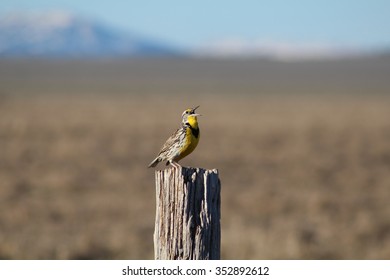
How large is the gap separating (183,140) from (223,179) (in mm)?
15029

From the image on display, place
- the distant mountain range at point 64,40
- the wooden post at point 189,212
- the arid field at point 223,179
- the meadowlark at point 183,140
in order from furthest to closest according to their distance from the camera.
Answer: the distant mountain range at point 64,40
the arid field at point 223,179
the meadowlark at point 183,140
the wooden post at point 189,212

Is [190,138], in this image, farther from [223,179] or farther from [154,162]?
→ [223,179]

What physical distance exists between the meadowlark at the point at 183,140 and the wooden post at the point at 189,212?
0.86 feet

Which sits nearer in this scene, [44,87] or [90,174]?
[90,174]

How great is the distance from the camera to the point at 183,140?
13.0 ft

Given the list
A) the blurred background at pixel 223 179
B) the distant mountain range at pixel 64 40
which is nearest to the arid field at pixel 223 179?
the blurred background at pixel 223 179

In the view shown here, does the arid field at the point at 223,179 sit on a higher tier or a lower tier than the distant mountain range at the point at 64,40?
lower

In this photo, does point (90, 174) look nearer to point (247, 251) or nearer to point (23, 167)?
point (23, 167)

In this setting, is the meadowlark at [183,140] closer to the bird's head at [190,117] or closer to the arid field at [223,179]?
the bird's head at [190,117]

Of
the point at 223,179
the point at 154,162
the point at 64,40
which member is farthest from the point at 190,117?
the point at 64,40

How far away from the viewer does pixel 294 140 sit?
96.9ft

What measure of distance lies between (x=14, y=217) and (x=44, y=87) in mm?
73048

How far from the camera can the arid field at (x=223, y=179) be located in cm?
1021
